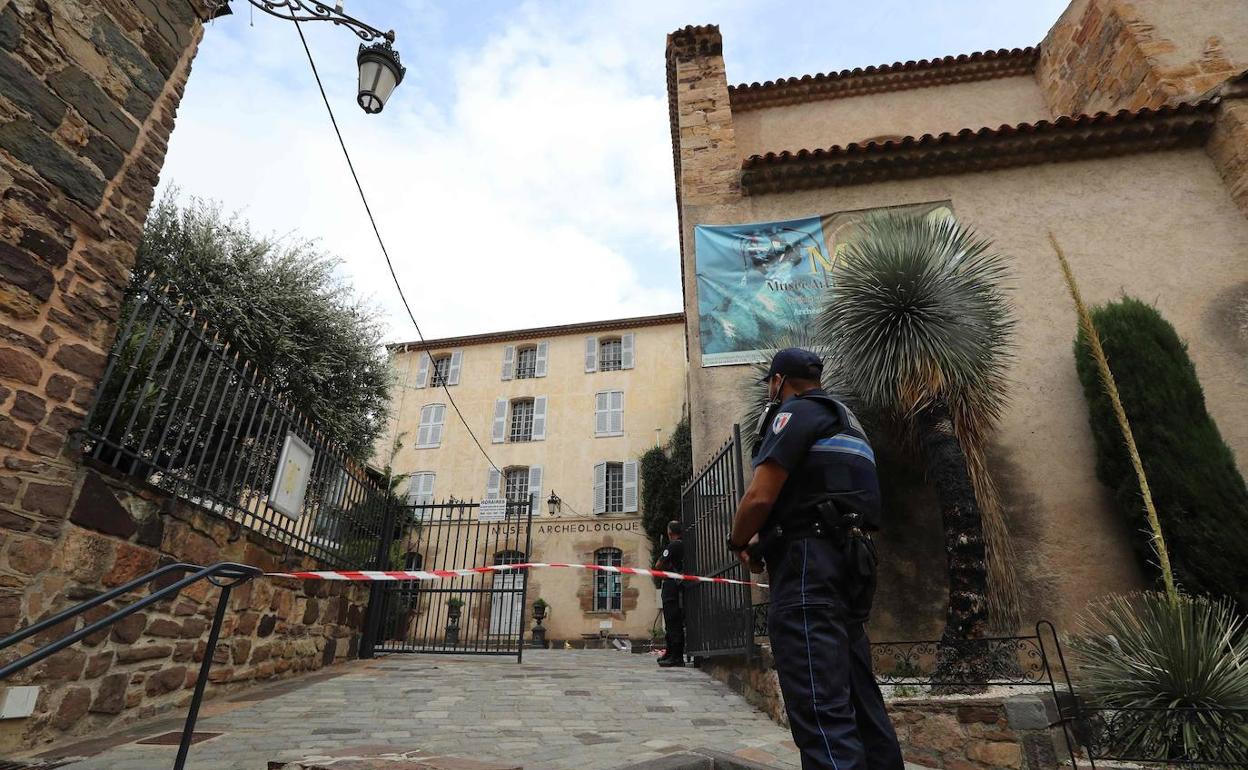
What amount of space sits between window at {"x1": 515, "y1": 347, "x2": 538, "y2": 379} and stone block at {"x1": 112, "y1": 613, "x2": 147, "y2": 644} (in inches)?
714

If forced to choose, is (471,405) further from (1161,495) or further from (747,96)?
(1161,495)

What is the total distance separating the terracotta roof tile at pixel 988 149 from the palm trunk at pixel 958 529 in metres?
4.38

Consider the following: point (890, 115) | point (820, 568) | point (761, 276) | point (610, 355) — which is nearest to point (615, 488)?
point (610, 355)

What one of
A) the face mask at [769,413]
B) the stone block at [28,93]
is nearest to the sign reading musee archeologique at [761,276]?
the face mask at [769,413]

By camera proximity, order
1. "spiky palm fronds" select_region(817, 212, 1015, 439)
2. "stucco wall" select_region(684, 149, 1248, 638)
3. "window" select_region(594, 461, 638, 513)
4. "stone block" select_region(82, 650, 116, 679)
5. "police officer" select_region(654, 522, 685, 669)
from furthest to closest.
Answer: "window" select_region(594, 461, 638, 513) < "police officer" select_region(654, 522, 685, 669) < "stucco wall" select_region(684, 149, 1248, 638) < "spiky palm fronds" select_region(817, 212, 1015, 439) < "stone block" select_region(82, 650, 116, 679)

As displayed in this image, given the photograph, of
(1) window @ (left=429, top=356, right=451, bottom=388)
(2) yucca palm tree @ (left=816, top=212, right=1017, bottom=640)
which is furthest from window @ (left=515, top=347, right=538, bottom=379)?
(2) yucca palm tree @ (left=816, top=212, right=1017, bottom=640)

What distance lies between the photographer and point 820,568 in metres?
2.17

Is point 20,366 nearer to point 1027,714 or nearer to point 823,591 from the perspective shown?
point 823,591

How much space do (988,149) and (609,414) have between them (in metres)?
13.8

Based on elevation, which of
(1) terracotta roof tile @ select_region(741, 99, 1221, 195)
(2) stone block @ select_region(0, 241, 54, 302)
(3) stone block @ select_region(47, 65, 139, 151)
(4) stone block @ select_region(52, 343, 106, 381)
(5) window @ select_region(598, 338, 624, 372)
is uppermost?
(5) window @ select_region(598, 338, 624, 372)

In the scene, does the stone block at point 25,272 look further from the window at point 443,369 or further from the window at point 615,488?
the window at point 443,369

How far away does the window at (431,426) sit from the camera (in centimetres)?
2128

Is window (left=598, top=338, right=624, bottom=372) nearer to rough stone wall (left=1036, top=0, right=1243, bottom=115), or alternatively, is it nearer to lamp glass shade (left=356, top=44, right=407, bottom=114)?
rough stone wall (left=1036, top=0, right=1243, bottom=115)

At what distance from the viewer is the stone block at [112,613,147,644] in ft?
11.8
